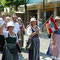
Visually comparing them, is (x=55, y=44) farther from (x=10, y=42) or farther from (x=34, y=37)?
(x=10, y=42)

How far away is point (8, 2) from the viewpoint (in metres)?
32.6

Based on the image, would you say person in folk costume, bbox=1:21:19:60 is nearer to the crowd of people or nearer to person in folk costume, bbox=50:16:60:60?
the crowd of people

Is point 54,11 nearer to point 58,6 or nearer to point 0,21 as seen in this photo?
point 58,6

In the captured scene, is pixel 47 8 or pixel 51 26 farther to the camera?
pixel 47 8

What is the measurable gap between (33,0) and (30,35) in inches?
1032

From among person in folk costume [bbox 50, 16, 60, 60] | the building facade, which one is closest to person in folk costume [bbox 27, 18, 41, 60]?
person in folk costume [bbox 50, 16, 60, 60]

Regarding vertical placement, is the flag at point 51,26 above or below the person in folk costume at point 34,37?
above

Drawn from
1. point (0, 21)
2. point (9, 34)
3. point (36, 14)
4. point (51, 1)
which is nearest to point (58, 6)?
point (51, 1)

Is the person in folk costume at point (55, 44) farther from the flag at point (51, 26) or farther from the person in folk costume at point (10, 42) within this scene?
the person in folk costume at point (10, 42)

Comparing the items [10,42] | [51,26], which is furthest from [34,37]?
[10,42]

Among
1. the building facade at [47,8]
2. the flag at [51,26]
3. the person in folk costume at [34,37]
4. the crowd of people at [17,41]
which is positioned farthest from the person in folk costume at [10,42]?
the building facade at [47,8]

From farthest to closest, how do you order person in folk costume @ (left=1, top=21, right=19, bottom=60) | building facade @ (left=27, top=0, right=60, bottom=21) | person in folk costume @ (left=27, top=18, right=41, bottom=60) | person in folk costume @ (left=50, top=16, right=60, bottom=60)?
building facade @ (left=27, top=0, right=60, bottom=21) → person in folk costume @ (left=27, top=18, right=41, bottom=60) → person in folk costume @ (left=50, top=16, right=60, bottom=60) → person in folk costume @ (left=1, top=21, right=19, bottom=60)

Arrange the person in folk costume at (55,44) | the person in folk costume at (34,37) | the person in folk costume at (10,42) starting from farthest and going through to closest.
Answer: the person in folk costume at (34,37) < the person in folk costume at (55,44) < the person in folk costume at (10,42)

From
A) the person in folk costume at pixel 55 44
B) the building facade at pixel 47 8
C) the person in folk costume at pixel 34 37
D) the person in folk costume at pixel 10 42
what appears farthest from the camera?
the building facade at pixel 47 8
